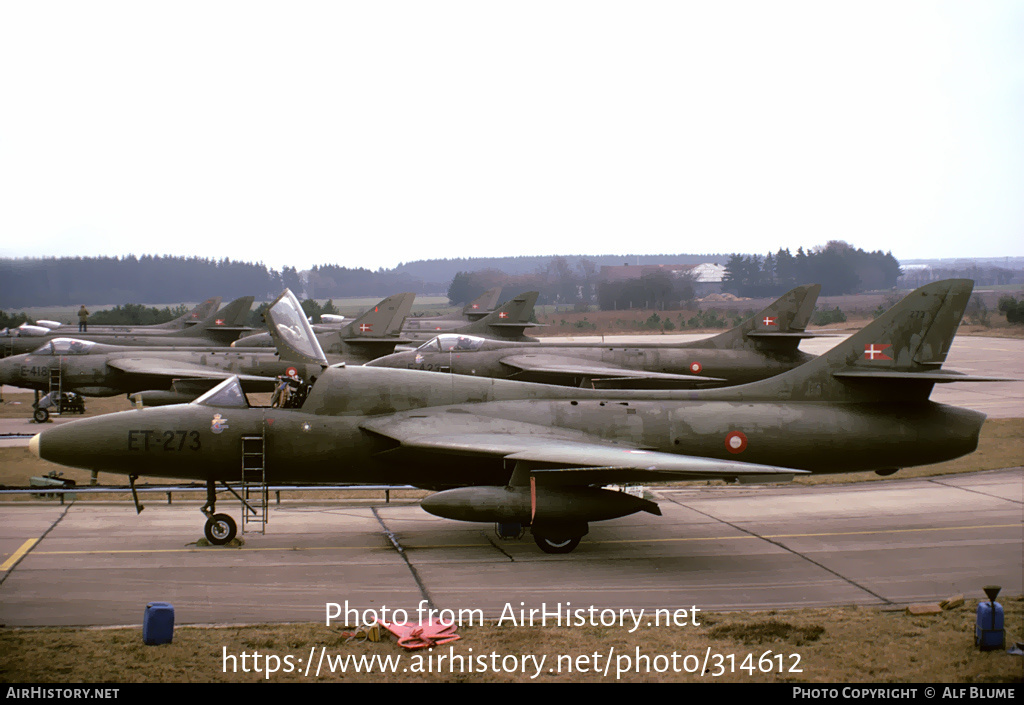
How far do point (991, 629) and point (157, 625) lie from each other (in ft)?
27.1

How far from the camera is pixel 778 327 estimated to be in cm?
2700

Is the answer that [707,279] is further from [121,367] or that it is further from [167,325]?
[121,367]

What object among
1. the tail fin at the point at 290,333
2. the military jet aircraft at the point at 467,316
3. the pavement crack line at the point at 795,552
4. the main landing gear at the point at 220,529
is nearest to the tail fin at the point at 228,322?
the military jet aircraft at the point at 467,316

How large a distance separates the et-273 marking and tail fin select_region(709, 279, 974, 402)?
8089 mm

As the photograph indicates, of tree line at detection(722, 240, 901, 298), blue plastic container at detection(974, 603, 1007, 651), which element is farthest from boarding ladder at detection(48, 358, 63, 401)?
tree line at detection(722, 240, 901, 298)

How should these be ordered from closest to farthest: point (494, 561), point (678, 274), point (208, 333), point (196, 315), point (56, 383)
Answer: point (494, 561) < point (56, 383) < point (208, 333) < point (196, 315) < point (678, 274)

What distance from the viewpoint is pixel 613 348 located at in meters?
27.5

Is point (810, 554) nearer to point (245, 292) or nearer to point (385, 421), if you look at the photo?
point (385, 421)

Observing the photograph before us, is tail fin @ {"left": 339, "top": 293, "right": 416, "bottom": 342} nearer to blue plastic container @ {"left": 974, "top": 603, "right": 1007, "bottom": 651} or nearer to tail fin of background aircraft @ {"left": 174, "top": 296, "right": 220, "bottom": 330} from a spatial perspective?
tail fin of background aircraft @ {"left": 174, "top": 296, "right": 220, "bottom": 330}

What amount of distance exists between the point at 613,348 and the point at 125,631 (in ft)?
66.6

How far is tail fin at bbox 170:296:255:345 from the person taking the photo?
1529 inches

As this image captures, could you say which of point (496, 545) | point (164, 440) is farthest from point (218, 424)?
point (496, 545)

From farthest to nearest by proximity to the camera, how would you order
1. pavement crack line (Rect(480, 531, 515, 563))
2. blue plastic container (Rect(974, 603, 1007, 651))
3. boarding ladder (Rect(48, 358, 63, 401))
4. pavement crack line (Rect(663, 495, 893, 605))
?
boarding ladder (Rect(48, 358, 63, 401)) < pavement crack line (Rect(480, 531, 515, 563)) < pavement crack line (Rect(663, 495, 893, 605)) < blue plastic container (Rect(974, 603, 1007, 651))
